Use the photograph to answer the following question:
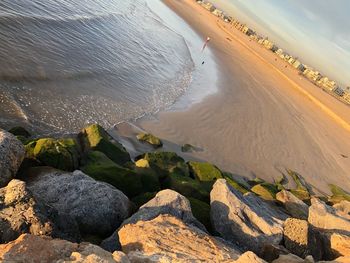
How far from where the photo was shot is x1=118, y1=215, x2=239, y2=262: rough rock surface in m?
5.51

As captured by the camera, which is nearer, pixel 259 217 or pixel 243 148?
pixel 259 217

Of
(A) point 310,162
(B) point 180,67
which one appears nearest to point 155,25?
(B) point 180,67

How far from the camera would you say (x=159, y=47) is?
27594 millimetres

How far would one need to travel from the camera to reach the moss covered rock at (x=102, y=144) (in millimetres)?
10633

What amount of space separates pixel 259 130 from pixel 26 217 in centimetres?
1658

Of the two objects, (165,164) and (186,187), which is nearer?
(186,187)

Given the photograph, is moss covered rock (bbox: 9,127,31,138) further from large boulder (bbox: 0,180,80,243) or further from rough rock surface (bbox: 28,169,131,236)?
large boulder (bbox: 0,180,80,243)

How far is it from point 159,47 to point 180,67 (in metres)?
3.07

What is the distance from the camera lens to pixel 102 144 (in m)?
10.7

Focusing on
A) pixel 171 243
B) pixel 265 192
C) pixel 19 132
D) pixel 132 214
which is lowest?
pixel 19 132

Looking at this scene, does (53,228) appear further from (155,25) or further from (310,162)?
(155,25)

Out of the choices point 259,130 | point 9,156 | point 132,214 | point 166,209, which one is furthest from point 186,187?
→ point 259,130

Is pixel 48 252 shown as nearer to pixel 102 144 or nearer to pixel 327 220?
pixel 102 144

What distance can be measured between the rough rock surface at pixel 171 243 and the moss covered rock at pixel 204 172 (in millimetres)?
4991
